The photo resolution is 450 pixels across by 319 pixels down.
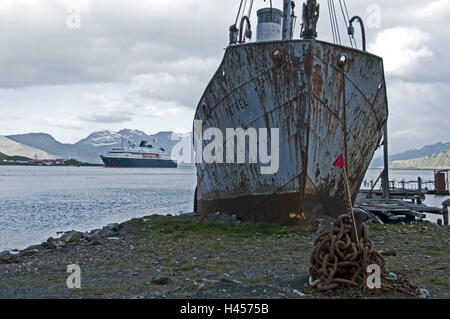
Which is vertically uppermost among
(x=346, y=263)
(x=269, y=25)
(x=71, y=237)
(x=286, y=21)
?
(x=286, y=21)

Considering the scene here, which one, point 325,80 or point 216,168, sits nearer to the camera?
point 325,80

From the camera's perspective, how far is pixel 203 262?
23.6 ft

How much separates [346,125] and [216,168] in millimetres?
4006

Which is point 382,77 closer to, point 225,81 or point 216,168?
point 225,81

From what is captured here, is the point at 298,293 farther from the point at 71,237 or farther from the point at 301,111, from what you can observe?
the point at 71,237

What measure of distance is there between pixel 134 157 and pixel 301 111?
12249 cm

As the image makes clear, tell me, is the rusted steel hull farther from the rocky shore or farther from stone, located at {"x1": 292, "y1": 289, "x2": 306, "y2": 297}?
stone, located at {"x1": 292, "y1": 289, "x2": 306, "y2": 297}

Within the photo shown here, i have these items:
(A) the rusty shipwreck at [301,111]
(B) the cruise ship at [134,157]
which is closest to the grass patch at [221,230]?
(A) the rusty shipwreck at [301,111]

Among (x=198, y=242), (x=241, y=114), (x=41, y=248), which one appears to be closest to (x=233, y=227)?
(x=198, y=242)

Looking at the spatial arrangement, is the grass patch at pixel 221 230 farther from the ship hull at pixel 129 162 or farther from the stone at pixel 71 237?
the ship hull at pixel 129 162

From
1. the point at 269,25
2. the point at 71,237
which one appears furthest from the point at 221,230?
the point at 269,25

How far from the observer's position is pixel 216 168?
1245 cm

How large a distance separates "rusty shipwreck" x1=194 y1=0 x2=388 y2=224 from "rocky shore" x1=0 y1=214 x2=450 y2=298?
0.82 meters

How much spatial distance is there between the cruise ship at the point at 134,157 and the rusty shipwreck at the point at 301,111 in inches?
4739
